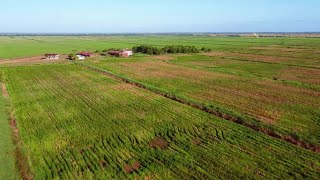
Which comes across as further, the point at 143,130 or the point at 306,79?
the point at 306,79

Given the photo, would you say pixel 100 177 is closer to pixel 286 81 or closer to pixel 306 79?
pixel 286 81

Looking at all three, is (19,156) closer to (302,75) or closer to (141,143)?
(141,143)

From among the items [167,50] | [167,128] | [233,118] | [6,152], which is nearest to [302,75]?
[233,118]

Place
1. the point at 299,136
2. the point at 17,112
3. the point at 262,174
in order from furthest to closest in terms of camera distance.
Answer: the point at 17,112
the point at 299,136
the point at 262,174

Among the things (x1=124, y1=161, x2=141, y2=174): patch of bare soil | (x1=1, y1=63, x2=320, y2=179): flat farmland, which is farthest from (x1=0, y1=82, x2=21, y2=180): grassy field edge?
(x1=124, y1=161, x2=141, y2=174): patch of bare soil

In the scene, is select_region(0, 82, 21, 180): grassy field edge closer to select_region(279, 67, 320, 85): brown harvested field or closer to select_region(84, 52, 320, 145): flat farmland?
select_region(84, 52, 320, 145): flat farmland

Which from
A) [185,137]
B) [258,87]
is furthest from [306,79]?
[185,137]

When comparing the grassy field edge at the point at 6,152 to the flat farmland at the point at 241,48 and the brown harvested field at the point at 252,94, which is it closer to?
the brown harvested field at the point at 252,94

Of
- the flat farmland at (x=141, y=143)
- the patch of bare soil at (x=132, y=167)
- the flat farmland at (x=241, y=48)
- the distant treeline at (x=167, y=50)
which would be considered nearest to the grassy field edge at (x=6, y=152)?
the flat farmland at (x=141, y=143)
